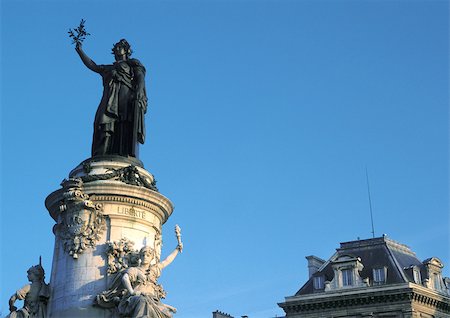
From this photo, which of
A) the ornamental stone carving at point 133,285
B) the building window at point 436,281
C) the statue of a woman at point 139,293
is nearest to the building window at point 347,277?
the building window at point 436,281

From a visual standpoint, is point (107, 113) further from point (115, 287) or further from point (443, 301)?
point (443, 301)

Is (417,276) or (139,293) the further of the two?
(417,276)

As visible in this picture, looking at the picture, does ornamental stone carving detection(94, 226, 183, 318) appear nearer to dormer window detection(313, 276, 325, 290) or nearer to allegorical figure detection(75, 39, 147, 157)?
allegorical figure detection(75, 39, 147, 157)

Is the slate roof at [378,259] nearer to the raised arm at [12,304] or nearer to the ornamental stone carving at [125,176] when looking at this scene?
the ornamental stone carving at [125,176]

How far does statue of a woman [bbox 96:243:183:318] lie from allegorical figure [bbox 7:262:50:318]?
5.39ft

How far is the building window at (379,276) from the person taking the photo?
55.9m

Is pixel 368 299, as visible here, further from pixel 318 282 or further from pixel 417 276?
pixel 318 282

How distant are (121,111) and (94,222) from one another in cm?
371

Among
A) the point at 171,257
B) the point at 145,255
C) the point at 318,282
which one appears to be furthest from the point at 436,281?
the point at 145,255

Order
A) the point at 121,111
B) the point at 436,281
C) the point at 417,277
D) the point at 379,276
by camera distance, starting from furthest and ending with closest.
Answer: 1. the point at 436,281
2. the point at 417,277
3. the point at 379,276
4. the point at 121,111

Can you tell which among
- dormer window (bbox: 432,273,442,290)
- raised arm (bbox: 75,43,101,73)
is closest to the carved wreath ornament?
raised arm (bbox: 75,43,101,73)

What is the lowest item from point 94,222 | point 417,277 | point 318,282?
point 94,222

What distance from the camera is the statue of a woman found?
16.2 metres

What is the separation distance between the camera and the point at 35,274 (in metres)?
17.9
